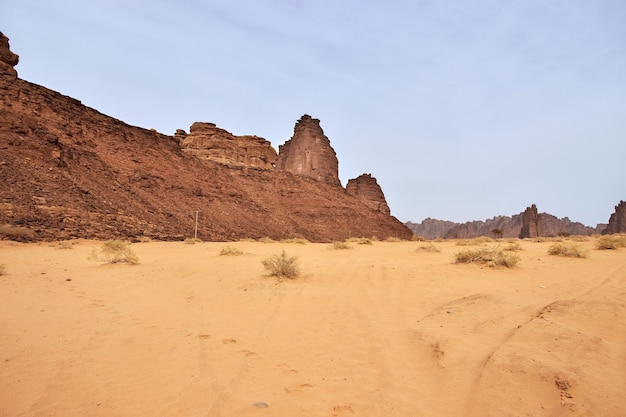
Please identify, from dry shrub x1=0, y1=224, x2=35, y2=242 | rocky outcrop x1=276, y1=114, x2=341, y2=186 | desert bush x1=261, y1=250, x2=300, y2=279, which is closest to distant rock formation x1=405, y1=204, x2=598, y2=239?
rocky outcrop x1=276, y1=114, x2=341, y2=186

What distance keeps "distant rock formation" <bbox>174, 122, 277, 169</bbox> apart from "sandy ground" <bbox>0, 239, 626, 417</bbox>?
48760 millimetres

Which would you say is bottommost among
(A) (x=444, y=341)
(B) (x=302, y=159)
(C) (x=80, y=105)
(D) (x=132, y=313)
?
(D) (x=132, y=313)

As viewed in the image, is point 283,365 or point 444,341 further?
point 444,341

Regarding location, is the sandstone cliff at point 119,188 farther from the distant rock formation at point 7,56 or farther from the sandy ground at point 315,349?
the sandy ground at point 315,349

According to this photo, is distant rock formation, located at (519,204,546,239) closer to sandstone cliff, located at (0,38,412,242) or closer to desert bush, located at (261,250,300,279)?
sandstone cliff, located at (0,38,412,242)

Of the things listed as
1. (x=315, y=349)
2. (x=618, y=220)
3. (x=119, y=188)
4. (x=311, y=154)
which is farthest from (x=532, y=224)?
(x=315, y=349)

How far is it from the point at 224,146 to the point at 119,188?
32.1 metres

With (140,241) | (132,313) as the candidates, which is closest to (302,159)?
(140,241)

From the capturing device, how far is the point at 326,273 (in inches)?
339

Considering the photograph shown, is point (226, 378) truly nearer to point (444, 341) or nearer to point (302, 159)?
point (444, 341)

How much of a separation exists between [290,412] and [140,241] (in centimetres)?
1875

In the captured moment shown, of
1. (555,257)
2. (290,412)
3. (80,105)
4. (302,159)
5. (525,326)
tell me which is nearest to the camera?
(290,412)

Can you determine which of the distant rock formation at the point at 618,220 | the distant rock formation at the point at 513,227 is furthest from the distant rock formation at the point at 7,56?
the distant rock formation at the point at 618,220

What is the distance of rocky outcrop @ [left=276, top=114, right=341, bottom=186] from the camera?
71938 mm
